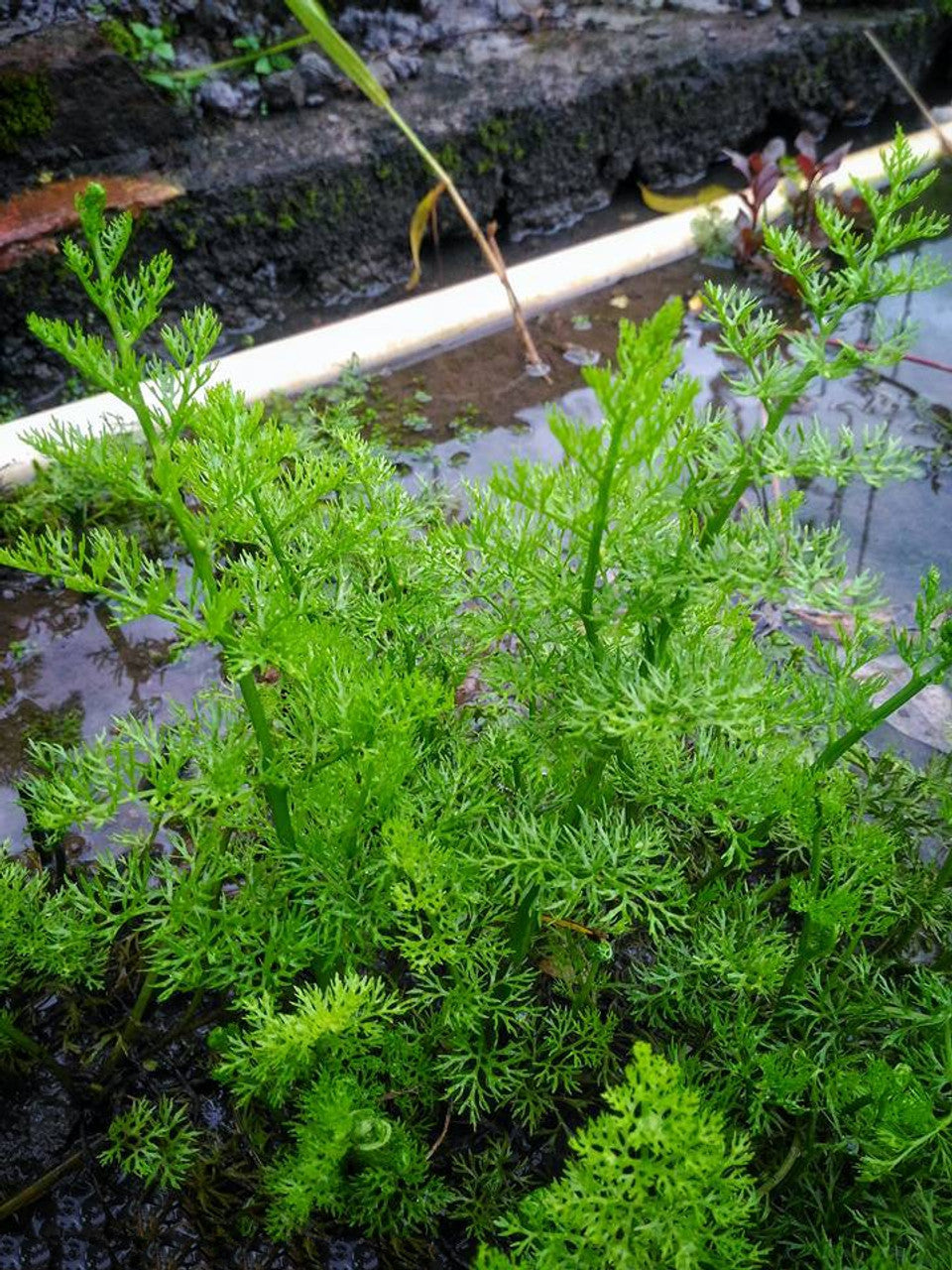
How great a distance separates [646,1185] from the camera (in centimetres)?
108

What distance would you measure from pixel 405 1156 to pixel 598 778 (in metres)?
0.59

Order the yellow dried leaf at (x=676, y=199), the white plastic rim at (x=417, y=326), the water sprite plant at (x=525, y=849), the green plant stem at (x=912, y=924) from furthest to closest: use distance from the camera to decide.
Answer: the yellow dried leaf at (x=676, y=199) < the white plastic rim at (x=417, y=326) < the green plant stem at (x=912, y=924) < the water sprite plant at (x=525, y=849)

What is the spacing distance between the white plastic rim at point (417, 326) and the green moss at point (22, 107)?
0.92 metres

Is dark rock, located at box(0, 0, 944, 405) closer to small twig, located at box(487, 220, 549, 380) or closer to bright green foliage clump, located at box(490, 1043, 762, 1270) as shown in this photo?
small twig, located at box(487, 220, 549, 380)

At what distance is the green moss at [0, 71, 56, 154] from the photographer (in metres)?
→ 3.13

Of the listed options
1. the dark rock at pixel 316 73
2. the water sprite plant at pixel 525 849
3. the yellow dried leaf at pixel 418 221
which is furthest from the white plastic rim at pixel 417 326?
the water sprite plant at pixel 525 849

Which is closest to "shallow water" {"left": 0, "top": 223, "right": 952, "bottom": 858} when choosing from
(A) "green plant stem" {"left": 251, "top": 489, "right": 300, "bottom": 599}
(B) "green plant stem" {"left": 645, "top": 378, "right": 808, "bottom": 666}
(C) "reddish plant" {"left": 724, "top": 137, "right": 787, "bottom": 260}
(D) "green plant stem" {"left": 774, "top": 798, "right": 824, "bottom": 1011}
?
(C) "reddish plant" {"left": 724, "top": 137, "right": 787, "bottom": 260}

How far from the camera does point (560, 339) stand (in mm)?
3414

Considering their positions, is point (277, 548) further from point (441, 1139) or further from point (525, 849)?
point (441, 1139)

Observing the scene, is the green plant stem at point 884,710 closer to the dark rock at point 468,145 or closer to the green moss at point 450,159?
the dark rock at point 468,145

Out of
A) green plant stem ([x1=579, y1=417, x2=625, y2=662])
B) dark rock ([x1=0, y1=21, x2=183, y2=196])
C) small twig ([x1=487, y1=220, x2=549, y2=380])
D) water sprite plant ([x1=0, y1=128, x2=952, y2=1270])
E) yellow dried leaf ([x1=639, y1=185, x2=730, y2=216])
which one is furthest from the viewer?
yellow dried leaf ([x1=639, y1=185, x2=730, y2=216])

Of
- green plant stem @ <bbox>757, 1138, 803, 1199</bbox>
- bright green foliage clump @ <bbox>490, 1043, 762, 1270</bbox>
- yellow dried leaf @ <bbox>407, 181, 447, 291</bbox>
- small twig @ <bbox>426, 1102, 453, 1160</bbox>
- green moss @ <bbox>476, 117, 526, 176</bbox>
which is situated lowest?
green plant stem @ <bbox>757, 1138, 803, 1199</bbox>

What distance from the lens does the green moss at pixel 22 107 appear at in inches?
123

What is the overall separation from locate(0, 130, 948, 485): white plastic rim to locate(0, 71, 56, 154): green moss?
923mm
